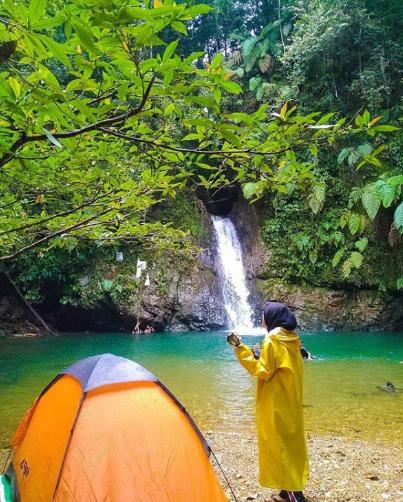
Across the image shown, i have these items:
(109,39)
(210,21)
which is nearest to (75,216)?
(109,39)

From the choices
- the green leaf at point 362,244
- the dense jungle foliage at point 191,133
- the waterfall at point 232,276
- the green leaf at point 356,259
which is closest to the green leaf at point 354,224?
the dense jungle foliage at point 191,133

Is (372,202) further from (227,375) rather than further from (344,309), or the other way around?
(227,375)

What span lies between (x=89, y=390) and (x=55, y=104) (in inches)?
88.4

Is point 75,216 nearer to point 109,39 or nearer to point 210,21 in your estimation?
point 109,39

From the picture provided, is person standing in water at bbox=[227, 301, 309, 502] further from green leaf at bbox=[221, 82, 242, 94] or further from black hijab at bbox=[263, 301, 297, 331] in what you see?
green leaf at bbox=[221, 82, 242, 94]

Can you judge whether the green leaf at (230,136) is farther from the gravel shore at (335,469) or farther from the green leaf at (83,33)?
the gravel shore at (335,469)

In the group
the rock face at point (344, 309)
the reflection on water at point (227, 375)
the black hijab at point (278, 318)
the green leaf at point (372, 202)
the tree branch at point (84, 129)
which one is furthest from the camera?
the rock face at point (344, 309)

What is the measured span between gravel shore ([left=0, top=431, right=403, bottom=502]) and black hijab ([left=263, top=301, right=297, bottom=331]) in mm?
1517

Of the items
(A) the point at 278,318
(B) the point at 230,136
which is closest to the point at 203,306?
(A) the point at 278,318

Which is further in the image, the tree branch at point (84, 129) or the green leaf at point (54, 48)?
the tree branch at point (84, 129)

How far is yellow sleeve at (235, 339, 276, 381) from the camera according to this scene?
134 inches

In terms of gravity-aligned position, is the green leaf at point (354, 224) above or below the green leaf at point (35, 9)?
above

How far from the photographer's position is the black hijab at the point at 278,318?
139 inches

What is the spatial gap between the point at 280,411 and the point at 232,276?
604 inches
